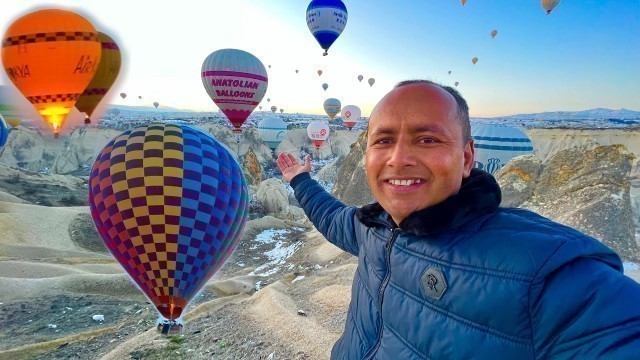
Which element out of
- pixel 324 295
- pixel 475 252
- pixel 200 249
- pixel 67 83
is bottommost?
pixel 324 295

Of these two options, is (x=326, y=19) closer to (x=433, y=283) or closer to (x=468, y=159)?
(x=468, y=159)

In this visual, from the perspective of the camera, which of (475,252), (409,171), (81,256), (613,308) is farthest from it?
(81,256)

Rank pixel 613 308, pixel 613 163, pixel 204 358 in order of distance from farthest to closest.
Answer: pixel 613 163 < pixel 204 358 < pixel 613 308

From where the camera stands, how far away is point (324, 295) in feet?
27.8

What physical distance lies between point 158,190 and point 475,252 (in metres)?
4.84

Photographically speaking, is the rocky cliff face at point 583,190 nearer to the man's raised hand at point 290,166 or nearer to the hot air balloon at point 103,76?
the man's raised hand at point 290,166

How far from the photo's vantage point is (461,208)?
147 centimetres

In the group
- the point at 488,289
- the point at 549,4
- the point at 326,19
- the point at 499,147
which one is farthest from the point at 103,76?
the point at 549,4

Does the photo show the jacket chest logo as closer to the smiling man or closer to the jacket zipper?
the smiling man

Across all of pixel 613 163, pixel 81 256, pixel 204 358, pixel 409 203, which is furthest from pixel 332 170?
pixel 409 203

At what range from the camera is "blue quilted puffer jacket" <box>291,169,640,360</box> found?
1.12 meters

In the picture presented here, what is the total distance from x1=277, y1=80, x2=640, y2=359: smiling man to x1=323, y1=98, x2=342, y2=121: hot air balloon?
48.6 meters

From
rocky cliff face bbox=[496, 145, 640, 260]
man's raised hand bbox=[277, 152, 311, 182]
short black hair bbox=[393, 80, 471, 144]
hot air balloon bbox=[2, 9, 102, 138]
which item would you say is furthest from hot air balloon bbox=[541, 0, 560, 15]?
short black hair bbox=[393, 80, 471, 144]

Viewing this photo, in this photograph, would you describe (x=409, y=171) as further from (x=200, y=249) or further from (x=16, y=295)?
(x=16, y=295)
